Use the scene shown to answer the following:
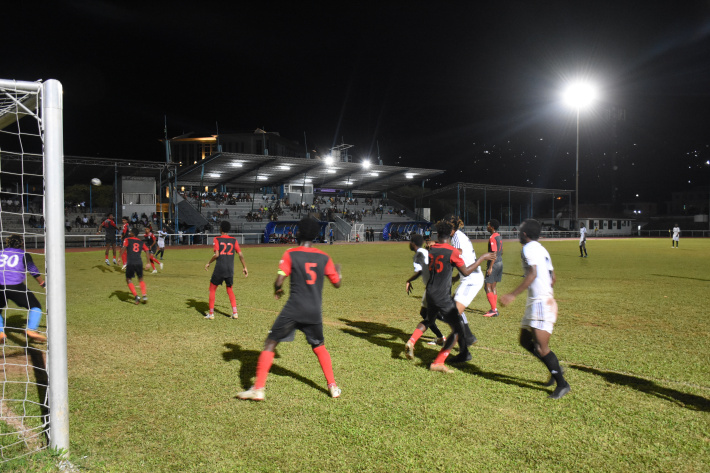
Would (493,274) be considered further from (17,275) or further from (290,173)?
(290,173)

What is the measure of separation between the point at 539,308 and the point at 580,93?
31945 millimetres

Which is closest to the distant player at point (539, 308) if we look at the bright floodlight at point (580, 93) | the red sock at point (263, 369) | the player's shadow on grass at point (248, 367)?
the player's shadow on grass at point (248, 367)

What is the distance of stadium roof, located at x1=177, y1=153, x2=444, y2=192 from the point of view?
1770 inches

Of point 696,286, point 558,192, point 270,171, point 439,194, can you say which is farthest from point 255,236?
point 558,192

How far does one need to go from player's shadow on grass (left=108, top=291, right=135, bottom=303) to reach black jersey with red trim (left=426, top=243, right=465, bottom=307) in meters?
8.06

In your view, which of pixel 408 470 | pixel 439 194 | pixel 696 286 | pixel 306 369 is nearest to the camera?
pixel 408 470

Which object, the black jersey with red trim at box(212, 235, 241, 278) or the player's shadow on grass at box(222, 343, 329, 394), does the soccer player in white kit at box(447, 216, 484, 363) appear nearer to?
the player's shadow on grass at box(222, 343, 329, 394)

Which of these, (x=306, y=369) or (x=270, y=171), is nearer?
(x=306, y=369)

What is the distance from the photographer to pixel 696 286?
43.3 feet

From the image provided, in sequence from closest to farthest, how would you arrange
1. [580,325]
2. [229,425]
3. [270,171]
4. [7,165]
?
[229,425], [580,325], [7,165], [270,171]

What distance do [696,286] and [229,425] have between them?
1428cm

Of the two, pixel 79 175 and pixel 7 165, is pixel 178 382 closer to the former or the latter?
pixel 7 165

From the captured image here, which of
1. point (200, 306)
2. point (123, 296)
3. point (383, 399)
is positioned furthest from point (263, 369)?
point (123, 296)

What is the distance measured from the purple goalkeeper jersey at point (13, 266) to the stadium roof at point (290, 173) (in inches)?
1445
